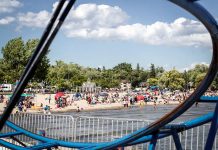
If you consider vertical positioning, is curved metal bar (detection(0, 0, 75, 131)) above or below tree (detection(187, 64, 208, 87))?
below

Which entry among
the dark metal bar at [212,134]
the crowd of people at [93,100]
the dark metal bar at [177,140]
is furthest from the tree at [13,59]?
the dark metal bar at [212,134]

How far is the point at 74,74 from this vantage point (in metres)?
96.5

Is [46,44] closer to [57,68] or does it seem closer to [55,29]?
[55,29]

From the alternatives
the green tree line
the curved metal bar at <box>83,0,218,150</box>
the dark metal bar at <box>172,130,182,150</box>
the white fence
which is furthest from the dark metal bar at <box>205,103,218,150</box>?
the green tree line

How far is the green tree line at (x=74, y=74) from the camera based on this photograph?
64562 mm

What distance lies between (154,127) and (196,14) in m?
2.02

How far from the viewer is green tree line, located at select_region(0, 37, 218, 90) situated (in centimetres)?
6456

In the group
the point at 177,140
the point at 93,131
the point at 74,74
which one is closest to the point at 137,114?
the point at 93,131

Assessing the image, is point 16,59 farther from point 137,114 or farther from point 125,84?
point 125,84

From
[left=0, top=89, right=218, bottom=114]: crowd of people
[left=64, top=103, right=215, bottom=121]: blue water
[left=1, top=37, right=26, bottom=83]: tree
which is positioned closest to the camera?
[left=64, top=103, right=215, bottom=121]: blue water

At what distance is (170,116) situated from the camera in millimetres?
3416

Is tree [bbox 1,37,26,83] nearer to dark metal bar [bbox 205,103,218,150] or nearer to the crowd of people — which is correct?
the crowd of people

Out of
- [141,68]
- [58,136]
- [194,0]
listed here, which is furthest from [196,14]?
[141,68]

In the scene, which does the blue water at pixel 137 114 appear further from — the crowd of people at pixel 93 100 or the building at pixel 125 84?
the building at pixel 125 84
